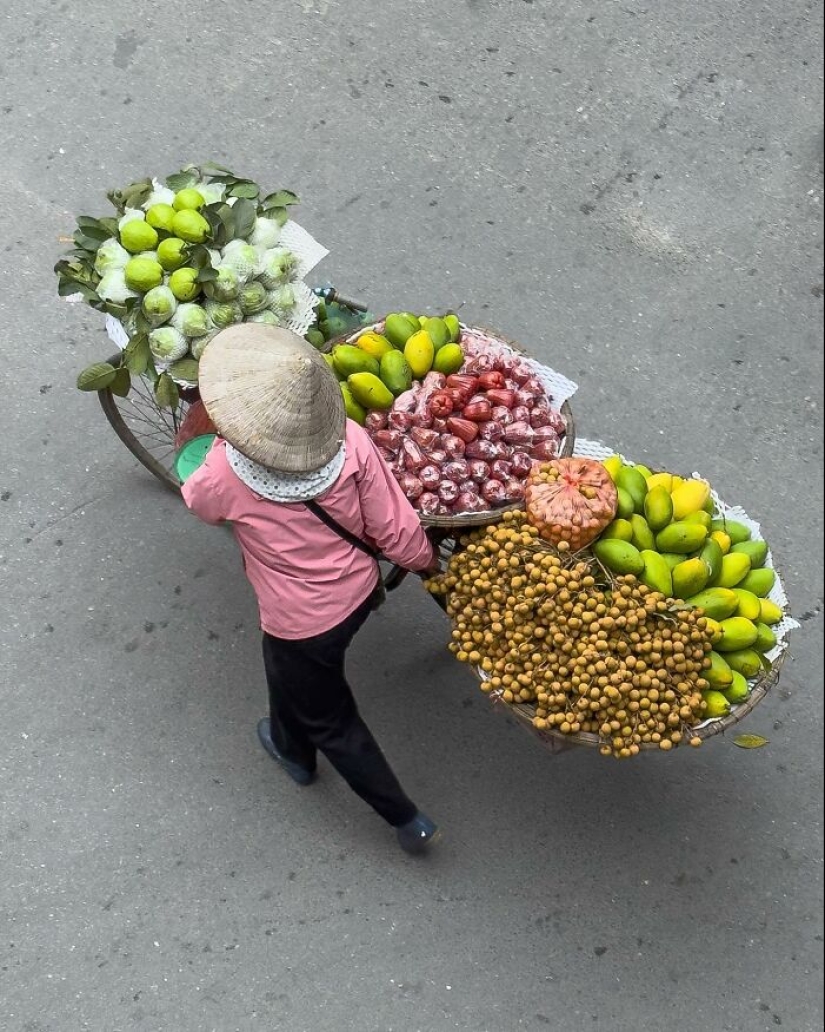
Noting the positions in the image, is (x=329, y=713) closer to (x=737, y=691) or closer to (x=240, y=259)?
(x=737, y=691)

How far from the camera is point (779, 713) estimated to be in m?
3.60

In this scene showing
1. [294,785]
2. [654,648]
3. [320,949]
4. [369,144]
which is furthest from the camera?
[369,144]

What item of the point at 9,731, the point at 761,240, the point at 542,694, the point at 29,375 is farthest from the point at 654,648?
the point at 761,240

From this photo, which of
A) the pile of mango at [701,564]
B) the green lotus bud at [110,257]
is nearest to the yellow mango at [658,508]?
the pile of mango at [701,564]

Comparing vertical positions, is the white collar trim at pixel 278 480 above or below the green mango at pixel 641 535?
above

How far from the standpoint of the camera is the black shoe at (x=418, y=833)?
3081mm

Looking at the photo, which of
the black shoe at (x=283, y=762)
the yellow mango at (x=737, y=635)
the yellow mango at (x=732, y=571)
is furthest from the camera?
the black shoe at (x=283, y=762)

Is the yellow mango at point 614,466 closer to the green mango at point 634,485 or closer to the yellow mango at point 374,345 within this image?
the green mango at point 634,485

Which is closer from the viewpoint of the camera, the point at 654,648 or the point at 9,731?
the point at 654,648

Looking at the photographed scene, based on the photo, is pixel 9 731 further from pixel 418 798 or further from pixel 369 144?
pixel 369 144

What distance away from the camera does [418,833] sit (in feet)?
10.1

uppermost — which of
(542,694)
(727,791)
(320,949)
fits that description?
(542,694)

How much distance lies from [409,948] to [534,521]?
1.31 m

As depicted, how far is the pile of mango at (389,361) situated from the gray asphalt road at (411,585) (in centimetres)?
94
